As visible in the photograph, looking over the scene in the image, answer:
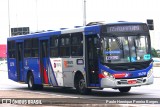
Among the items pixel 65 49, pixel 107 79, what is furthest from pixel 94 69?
pixel 65 49

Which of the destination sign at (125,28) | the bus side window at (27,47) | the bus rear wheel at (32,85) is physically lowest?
the bus rear wheel at (32,85)

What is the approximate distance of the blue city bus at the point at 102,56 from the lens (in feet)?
62.7

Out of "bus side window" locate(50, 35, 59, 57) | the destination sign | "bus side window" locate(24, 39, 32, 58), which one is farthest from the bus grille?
"bus side window" locate(24, 39, 32, 58)

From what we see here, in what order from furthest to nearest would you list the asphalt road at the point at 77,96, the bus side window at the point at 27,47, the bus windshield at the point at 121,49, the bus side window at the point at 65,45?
the bus side window at the point at 27,47 < the bus side window at the point at 65,45 < the bus windshield at the point at 121,49 < the asphalt road at the point at 77,96

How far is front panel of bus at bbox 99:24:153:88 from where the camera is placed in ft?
62.6

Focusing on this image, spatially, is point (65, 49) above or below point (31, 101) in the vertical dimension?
above

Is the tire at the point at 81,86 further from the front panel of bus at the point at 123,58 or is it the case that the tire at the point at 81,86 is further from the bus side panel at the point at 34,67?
the bus side panel at the point at 34,67

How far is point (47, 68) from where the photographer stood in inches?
954

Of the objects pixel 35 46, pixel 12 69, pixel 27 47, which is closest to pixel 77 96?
pixel 35 46

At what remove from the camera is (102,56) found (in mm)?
19172

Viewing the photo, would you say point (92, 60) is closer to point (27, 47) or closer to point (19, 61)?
point (27, 47)

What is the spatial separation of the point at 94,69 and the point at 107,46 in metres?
1.17

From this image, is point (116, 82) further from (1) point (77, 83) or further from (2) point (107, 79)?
(1) point (77, 83)

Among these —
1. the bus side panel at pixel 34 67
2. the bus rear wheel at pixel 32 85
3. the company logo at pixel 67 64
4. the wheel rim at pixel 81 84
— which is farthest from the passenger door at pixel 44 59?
the wheel rim at pixel 81 84
